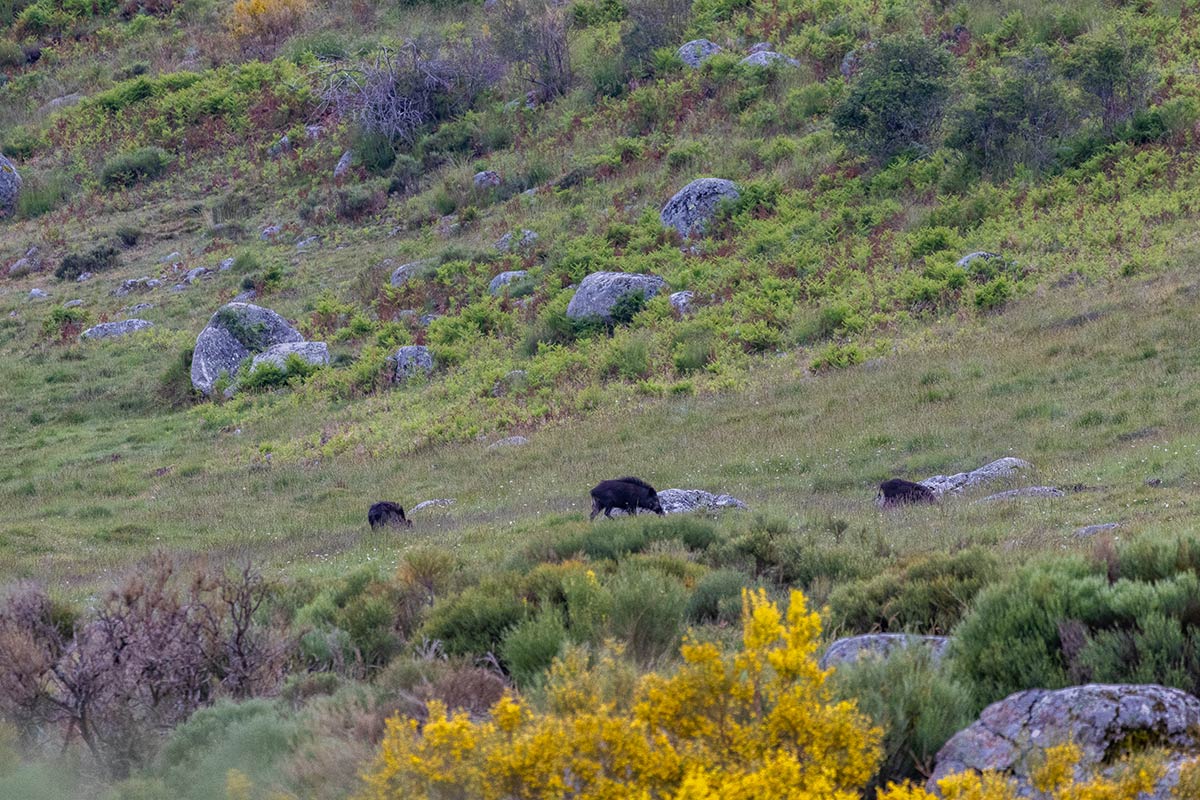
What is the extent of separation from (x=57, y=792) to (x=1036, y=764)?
13.4 feet

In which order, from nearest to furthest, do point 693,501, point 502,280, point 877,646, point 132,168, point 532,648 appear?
point 877,646 → point 532,648 → point 693,501 → point 502,280 → point 132,168

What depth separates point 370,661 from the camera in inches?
310

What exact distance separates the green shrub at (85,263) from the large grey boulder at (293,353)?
459 inches

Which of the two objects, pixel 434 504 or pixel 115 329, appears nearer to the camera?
pixel 434 504

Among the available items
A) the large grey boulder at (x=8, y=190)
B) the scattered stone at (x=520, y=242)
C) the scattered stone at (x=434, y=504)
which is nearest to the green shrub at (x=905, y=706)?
the scattered stone at (x=434, y=504)

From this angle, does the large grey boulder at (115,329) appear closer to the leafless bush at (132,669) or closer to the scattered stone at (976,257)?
the scattered stone at (976,257)

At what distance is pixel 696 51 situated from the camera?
115 feet

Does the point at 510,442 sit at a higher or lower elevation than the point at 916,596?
lower

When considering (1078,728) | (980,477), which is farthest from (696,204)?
(1078,728)

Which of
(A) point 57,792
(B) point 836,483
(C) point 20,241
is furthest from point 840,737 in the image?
(C) point 20,241

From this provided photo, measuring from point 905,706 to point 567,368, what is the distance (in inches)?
687

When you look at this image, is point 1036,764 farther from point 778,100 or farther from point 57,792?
point 778,100

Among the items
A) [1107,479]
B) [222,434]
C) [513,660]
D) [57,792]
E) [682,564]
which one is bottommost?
[222,434]

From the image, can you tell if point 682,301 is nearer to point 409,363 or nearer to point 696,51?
point 409,363
